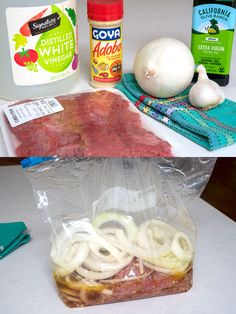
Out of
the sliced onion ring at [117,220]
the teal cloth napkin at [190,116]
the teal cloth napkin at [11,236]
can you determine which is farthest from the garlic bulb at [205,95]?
the teal cloth napkin at [11,236]

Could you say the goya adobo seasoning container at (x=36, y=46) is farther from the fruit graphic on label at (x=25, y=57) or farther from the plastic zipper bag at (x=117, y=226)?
the plastic zipper bag at (x=117, y=226)

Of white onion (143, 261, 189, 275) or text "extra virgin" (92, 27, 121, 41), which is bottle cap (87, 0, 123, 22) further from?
white onion (143, 261, 189, 275)

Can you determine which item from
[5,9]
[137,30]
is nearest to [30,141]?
[5,9]

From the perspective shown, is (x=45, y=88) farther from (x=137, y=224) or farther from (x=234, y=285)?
(x=234, y=285)

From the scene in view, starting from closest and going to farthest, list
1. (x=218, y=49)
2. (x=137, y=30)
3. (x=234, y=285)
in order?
(x=218, y=49) < (x=234, y=285) < (x=137, y=30)

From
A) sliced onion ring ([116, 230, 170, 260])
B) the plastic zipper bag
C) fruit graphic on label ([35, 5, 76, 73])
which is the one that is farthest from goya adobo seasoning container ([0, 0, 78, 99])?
sliced onion ring ([116, 230, 170, 260])

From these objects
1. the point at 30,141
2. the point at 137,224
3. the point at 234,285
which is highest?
the point at 30,141
